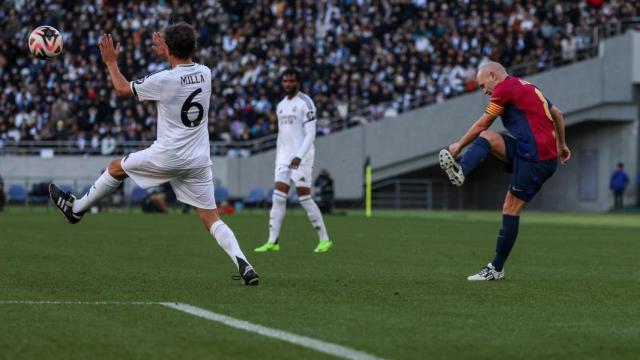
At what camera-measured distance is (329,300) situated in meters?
9.81

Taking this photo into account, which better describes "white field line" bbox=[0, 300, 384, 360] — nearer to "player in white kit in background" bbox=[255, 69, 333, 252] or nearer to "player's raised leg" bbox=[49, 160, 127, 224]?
"player's raised leg" bbox=[49, 160, 127, 224]

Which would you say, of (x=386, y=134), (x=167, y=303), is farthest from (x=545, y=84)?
(x=167, y=303)

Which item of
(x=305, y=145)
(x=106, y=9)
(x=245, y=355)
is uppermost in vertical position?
(x=106, y=9)

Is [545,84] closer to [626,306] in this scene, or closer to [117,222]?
[117,222]

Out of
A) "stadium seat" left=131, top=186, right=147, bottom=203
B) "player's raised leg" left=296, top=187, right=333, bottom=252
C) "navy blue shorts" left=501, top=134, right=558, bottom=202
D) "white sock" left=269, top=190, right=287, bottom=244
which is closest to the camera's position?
"navy blue shorts" left=501, top=134, right=558, bottom=202

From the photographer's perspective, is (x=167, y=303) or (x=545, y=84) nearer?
(x=167, y=303)

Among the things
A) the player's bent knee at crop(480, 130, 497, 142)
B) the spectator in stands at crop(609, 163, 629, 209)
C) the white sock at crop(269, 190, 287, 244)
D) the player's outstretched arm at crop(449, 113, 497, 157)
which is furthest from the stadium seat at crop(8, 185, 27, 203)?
the player's outstretched arm at crop(449, 113, 497, 157)

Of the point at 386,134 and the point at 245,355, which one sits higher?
the point at 386,134

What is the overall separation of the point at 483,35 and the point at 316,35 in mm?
6243

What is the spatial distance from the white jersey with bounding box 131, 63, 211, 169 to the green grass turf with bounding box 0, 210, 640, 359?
1.14 metres

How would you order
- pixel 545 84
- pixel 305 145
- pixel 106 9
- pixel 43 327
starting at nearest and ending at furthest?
pixel 43 327
pixel 305 145
pixel 545 84
pixel 106 9

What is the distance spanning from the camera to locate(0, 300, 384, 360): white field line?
6.80 m

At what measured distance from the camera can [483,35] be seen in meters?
43.6

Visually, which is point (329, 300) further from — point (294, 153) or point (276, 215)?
point (294, 153)
